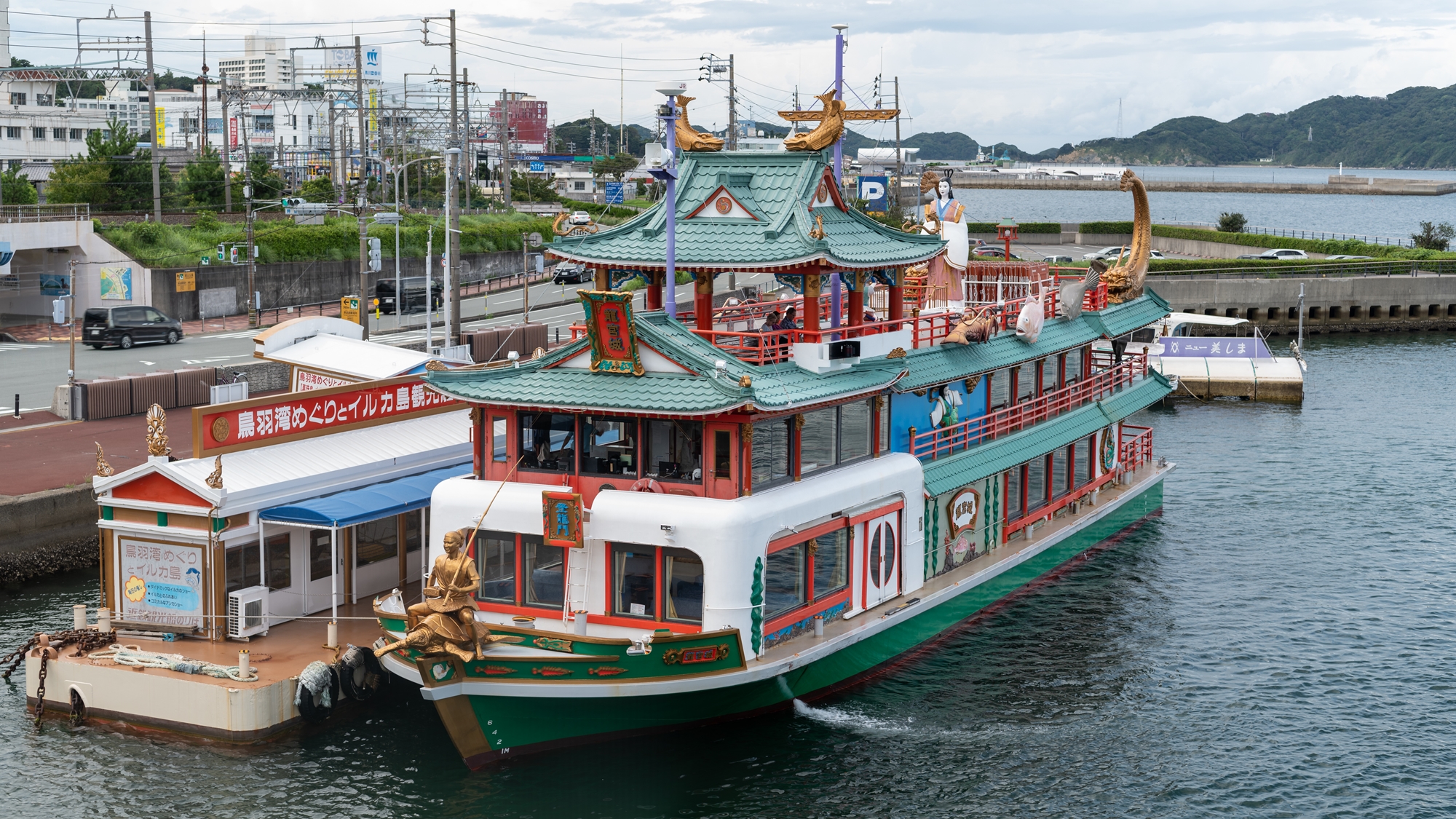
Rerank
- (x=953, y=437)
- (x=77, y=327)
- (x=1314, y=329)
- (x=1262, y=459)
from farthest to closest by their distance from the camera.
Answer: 1. (x=1314, y=329)
2. (x=77, y=327)
3. (x=1262, y=459)
4. (x=953, y=437)

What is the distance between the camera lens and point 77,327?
231ft

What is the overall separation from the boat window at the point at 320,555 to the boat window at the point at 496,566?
460cm

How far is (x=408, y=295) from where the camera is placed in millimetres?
79500

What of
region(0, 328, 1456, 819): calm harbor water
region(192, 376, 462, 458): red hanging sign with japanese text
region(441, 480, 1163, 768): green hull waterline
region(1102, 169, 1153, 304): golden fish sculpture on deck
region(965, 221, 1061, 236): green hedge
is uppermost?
region(965, 221, 1061, 236): green hedge

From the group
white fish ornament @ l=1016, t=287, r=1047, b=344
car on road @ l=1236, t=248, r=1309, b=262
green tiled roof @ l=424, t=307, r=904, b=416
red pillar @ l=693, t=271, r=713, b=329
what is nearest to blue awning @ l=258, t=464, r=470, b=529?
green tiled roof @ l=424, t=307, r=904, b=416

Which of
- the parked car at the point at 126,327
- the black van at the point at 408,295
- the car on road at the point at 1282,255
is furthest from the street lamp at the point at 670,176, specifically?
the car on road at the point at 1282,255

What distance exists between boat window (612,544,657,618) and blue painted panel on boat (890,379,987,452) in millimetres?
7171

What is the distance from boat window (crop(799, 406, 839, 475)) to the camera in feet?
92.8

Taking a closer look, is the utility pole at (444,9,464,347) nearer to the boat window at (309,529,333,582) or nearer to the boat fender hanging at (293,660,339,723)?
the boat window at (309,529,333,582)

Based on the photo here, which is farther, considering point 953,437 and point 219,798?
point 953,437

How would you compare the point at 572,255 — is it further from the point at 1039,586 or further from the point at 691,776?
the point at 1039,586

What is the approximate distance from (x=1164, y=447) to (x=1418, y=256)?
54048 mm

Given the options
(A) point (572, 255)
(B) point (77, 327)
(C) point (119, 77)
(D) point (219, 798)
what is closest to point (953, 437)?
(A) point (572, 255)

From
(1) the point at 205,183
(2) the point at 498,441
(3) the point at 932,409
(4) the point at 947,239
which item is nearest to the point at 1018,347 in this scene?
(3) the point at 932,409
